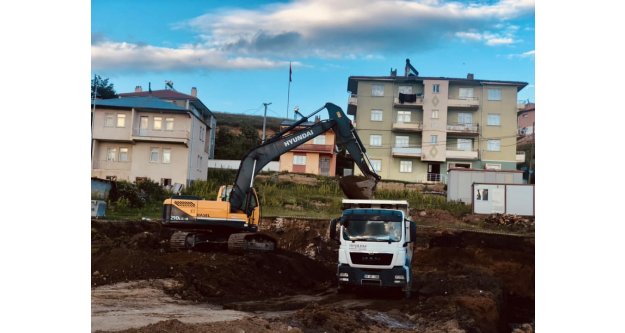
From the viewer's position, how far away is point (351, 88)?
545 inches

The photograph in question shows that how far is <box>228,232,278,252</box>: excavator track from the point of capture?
44.6 feet

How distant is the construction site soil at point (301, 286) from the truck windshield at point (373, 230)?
1.11 meters

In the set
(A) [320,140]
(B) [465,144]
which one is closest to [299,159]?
(A) [320,140]

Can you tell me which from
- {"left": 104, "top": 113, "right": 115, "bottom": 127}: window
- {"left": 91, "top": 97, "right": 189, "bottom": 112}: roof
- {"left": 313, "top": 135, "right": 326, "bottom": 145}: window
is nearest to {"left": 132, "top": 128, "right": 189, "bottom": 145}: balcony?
{"left": 91, "top": 97, "right": 189, "bottom": 112}: roof

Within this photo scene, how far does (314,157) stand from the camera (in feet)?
53.5

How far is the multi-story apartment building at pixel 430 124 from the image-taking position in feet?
43.2

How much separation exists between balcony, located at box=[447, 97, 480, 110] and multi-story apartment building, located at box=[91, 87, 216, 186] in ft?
17.5

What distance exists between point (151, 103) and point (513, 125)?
7508 mm

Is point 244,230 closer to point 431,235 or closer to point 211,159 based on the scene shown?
point 211,159

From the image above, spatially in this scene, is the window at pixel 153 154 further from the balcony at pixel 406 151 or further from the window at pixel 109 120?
the balcony at pixel 406 151

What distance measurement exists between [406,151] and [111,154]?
6279 mm

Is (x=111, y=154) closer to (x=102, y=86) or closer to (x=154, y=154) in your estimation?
(x=154, y=154)

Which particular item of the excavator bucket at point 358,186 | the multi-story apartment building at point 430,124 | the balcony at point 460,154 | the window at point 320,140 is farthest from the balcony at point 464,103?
the window at point 320,140
